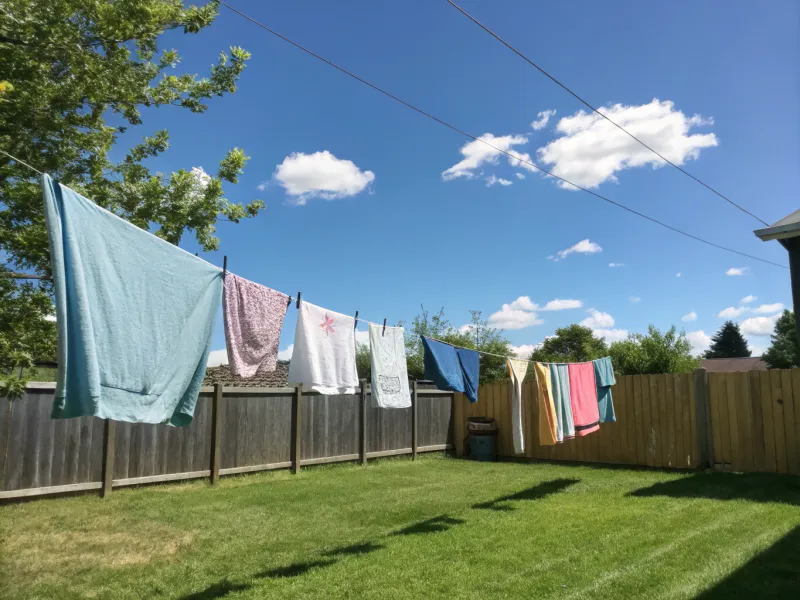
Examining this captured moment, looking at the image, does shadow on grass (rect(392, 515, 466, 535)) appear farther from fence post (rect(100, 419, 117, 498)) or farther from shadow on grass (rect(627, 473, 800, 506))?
fence post (rect(100, 419, 117, 498))

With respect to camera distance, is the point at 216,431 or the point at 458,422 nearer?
the point at 216,431

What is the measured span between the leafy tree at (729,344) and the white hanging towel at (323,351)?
54830mm

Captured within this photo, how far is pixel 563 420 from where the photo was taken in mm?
8750

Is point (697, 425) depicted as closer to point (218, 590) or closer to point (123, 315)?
point (218, 590)

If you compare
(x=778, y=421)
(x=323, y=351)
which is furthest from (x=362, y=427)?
(x=778, y=421)

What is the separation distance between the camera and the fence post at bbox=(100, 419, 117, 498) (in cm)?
771

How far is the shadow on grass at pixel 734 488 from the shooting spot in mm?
7438

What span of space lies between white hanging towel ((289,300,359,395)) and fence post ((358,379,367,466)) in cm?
573

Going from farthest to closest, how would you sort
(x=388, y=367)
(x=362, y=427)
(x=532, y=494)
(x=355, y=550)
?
(x=362, y=427) < (x=532, y=494) < (x=388, y=367) < (x=355, y=550)

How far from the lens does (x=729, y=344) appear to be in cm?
5184

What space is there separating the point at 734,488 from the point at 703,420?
2.17m

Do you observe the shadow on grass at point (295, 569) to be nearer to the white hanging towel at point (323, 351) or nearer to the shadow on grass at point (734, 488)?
the white hanging towel at point (323, 351)

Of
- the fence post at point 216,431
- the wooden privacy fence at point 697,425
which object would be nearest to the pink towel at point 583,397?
the wooden privacy fence at point 697,425

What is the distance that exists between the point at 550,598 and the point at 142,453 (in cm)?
639
